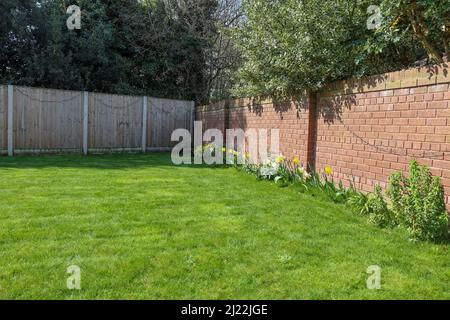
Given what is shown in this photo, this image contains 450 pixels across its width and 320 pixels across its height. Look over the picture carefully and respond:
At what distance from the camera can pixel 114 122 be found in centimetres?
1147

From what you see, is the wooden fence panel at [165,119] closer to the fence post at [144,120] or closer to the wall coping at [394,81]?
the fence post at [144,120]

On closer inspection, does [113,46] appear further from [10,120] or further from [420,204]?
[420,204]

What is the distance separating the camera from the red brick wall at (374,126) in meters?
3.91

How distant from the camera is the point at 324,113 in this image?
19.9 feet

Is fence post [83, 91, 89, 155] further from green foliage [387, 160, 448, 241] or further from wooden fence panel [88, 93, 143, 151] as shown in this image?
green foliage [387, 160, 448, 241]

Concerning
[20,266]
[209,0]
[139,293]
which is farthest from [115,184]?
[209,0]

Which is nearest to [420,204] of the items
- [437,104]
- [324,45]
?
[437,104]

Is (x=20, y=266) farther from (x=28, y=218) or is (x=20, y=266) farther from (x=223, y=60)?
(x=223, y=60)

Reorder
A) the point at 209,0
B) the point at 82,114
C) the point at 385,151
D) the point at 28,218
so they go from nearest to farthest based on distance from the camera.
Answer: the point at 28,218
the point at 385,151
the point at 82,114
the point at 209,0

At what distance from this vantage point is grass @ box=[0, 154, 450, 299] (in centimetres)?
266

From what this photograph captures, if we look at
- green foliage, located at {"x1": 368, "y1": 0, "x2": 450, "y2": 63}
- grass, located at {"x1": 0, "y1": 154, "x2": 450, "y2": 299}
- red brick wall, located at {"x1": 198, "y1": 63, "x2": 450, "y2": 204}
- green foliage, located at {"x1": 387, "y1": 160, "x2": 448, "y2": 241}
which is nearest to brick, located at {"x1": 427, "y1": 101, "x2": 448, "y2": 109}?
red brick wall, located at {"x1": 198, "y1": 63, "x2": 450, "y2": 204}

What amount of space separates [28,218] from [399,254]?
3.71 meters

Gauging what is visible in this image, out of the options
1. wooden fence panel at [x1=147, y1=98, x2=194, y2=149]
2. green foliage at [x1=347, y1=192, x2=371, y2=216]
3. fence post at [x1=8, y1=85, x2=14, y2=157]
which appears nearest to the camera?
green foliage at [x1=347, y1=192, x2=371, y2=216]

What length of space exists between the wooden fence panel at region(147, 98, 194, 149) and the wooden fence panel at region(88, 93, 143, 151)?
410mm
